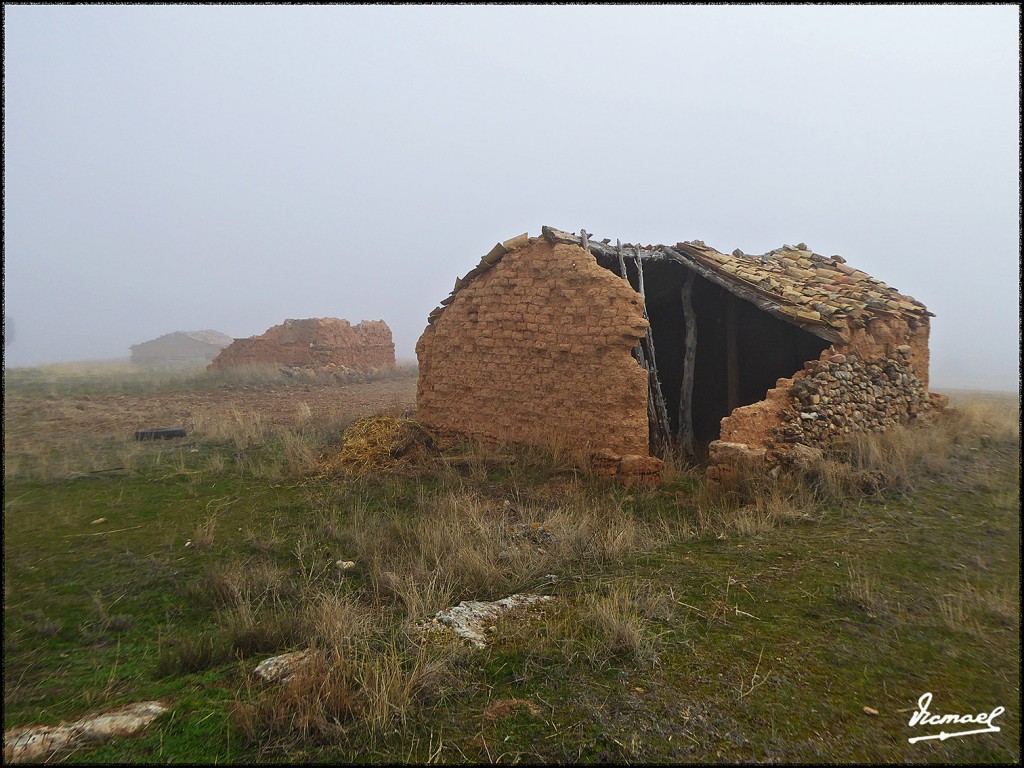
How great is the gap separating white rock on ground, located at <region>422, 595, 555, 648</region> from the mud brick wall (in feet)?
10.5

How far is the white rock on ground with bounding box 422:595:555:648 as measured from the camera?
3.19m

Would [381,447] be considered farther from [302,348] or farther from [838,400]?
[302,348]

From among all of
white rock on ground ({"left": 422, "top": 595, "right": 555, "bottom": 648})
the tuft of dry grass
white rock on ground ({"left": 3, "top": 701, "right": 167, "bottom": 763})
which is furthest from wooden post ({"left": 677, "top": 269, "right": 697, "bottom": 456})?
white rock on ground ({"left": 3, "top": 701, "right": 167, "bottom": 763})

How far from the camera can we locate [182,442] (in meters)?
9.55

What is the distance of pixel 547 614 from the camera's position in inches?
133

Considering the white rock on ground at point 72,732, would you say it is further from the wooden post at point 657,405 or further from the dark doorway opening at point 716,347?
the dark doorway opening at point 716,347

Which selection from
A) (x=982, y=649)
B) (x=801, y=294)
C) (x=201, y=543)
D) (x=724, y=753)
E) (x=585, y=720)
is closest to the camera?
(x=724, y=753)

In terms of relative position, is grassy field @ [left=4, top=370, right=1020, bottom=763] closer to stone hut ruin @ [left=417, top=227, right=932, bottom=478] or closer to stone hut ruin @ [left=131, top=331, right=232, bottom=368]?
stone hut ruin @ [left=417, top=227, right=932, bottom=478]

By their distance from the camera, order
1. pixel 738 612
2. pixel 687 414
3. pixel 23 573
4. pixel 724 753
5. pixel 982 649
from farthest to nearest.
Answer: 1. pixel 687 414
2. pixel 23 573
3. pixel 738 612
4. pixel 982 649
5. pixel 724 753

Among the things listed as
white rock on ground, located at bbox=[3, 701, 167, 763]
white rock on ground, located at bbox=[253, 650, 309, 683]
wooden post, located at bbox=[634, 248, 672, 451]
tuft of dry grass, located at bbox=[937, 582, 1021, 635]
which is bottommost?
white rock on ground, located at bbox=[253, 650, 309, 683]

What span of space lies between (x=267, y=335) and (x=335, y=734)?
2067 centimetres

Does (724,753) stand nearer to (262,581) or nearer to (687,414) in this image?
(262,581)

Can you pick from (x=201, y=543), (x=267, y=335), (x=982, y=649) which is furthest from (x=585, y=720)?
(x=267, y=335)

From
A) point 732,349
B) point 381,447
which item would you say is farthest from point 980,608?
point 381,447
